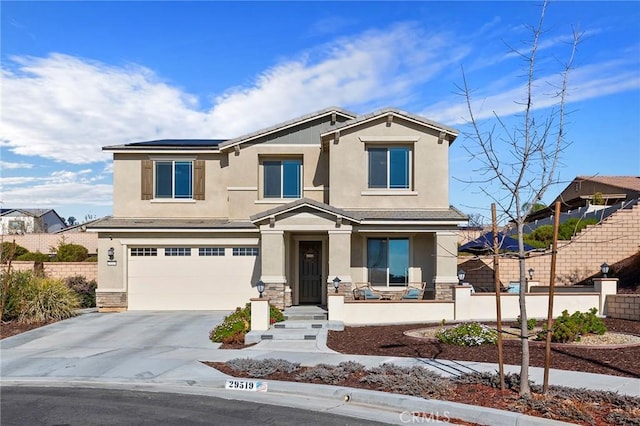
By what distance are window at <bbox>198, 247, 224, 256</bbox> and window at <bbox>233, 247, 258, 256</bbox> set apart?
0.51m

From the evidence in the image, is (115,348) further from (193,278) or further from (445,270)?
(445,270)

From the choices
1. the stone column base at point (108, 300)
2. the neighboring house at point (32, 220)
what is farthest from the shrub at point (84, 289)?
the neighboring house at point (32, 220)

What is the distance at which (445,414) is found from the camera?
8734mm

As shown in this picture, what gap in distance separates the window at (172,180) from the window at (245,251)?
2996mm

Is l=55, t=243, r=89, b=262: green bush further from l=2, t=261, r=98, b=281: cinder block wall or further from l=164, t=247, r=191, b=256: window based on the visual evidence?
l=164, t=247, r=191, b=256: window

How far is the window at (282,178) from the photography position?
74.8 ft

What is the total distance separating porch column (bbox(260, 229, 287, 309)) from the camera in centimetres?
1962

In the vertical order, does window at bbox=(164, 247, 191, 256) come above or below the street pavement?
above

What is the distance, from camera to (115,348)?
15.0m

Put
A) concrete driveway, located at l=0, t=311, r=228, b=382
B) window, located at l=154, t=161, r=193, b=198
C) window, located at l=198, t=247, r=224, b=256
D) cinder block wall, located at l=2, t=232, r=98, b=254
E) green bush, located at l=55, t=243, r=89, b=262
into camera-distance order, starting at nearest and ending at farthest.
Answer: concrete driveway, located at l=0, t=311, r=228, b=382
window, located at l=198, t=247, r=224, b=256
window, located at l=154, t=161, r=193, b=198
green bush, located at l=55, t=243, r=89, b=262
cinder block wall, located at l=2, t=232, r=98, b=254

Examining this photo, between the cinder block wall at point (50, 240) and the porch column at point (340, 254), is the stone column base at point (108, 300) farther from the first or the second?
the cinder block wall at point (50, 240)

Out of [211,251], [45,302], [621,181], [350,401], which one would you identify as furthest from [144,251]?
[621,181]

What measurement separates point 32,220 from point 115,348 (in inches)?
2019

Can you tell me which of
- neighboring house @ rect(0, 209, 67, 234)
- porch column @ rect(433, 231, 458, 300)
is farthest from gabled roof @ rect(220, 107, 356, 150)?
neighboring house @ rect(0, 209, 67, 234)
